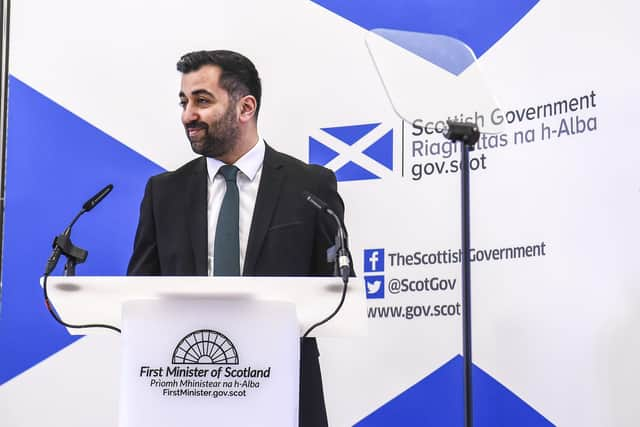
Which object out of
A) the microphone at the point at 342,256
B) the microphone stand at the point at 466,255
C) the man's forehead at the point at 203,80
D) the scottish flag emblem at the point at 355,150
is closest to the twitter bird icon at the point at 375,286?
the scottish flag emblem at the point at 355,150

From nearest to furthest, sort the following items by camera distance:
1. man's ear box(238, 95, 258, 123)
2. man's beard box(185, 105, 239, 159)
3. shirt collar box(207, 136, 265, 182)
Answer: shirt collar box(207, 136, 265, 182) < man's beard box(185, 105, 239, 159) < man's ear box(238, 95, 258, 123)

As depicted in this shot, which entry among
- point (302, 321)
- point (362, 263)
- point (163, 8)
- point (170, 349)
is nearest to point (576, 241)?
point (362, 263)

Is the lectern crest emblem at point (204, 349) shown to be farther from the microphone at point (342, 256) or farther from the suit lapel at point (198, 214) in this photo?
the suit lapel at point (198, 214)

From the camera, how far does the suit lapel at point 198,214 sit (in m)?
2.69

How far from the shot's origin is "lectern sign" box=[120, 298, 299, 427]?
1.88m

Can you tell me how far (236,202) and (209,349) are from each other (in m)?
0.93

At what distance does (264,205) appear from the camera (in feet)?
9.04

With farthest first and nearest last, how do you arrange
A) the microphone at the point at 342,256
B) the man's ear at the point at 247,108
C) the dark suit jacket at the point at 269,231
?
1. the man's ear at the point at 247,108
2. the dark suit jacket at the point at 269,231
3. the microphone at the point at 342,256

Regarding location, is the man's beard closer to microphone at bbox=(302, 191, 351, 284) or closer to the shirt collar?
the shirt collar

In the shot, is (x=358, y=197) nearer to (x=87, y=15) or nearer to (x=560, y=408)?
(x=560, y=408)

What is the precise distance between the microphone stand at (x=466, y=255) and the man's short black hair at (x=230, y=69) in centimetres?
98

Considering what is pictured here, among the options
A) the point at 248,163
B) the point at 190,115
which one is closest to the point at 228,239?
the point at 248,163

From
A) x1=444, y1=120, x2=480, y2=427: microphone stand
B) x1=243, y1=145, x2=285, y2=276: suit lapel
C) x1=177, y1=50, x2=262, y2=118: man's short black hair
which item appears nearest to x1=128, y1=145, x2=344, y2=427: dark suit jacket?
x1=243, y1=145, x2=285, y2=276: suit lapel

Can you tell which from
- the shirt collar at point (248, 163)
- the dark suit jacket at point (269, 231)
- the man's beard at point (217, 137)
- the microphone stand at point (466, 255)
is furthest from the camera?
the man's beard at point (217, 137)
